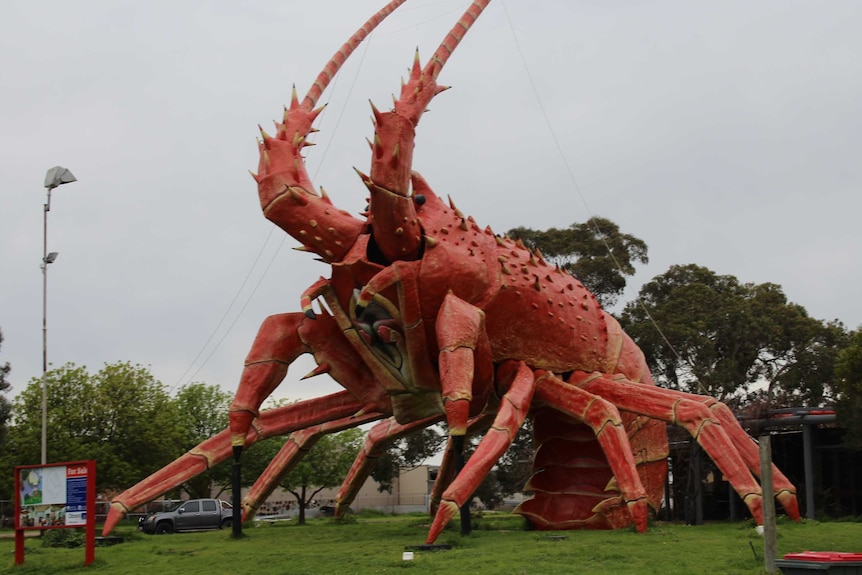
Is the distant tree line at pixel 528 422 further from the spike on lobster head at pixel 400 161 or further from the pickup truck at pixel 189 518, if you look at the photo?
the spike on lobster head at pixel 400 161

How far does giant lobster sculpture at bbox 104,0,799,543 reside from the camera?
15969mm

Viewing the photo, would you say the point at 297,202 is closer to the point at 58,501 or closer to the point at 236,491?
the point at 236,491

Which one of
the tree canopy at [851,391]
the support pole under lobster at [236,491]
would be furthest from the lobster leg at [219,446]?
the tree canopy at [851,391]

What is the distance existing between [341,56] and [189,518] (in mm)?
15579

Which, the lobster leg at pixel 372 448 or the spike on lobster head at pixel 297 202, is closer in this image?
the spike on lobster head at pixel 297 202

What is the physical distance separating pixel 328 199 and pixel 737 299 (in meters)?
29.2

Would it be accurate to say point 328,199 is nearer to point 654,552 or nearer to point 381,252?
point 381,252

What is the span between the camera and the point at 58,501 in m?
14.8

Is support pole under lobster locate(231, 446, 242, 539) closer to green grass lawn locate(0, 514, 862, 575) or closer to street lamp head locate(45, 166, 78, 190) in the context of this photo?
green grass lawn locate(0, 514, 862, 575)

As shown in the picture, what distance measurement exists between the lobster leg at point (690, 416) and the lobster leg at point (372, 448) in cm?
418

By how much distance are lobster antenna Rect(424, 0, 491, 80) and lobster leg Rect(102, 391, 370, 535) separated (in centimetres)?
671

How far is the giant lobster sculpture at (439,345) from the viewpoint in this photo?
52.4 ft

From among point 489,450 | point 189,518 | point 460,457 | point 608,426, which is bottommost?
point 189,518

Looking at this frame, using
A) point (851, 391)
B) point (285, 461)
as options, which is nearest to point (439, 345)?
point (285, 461)
